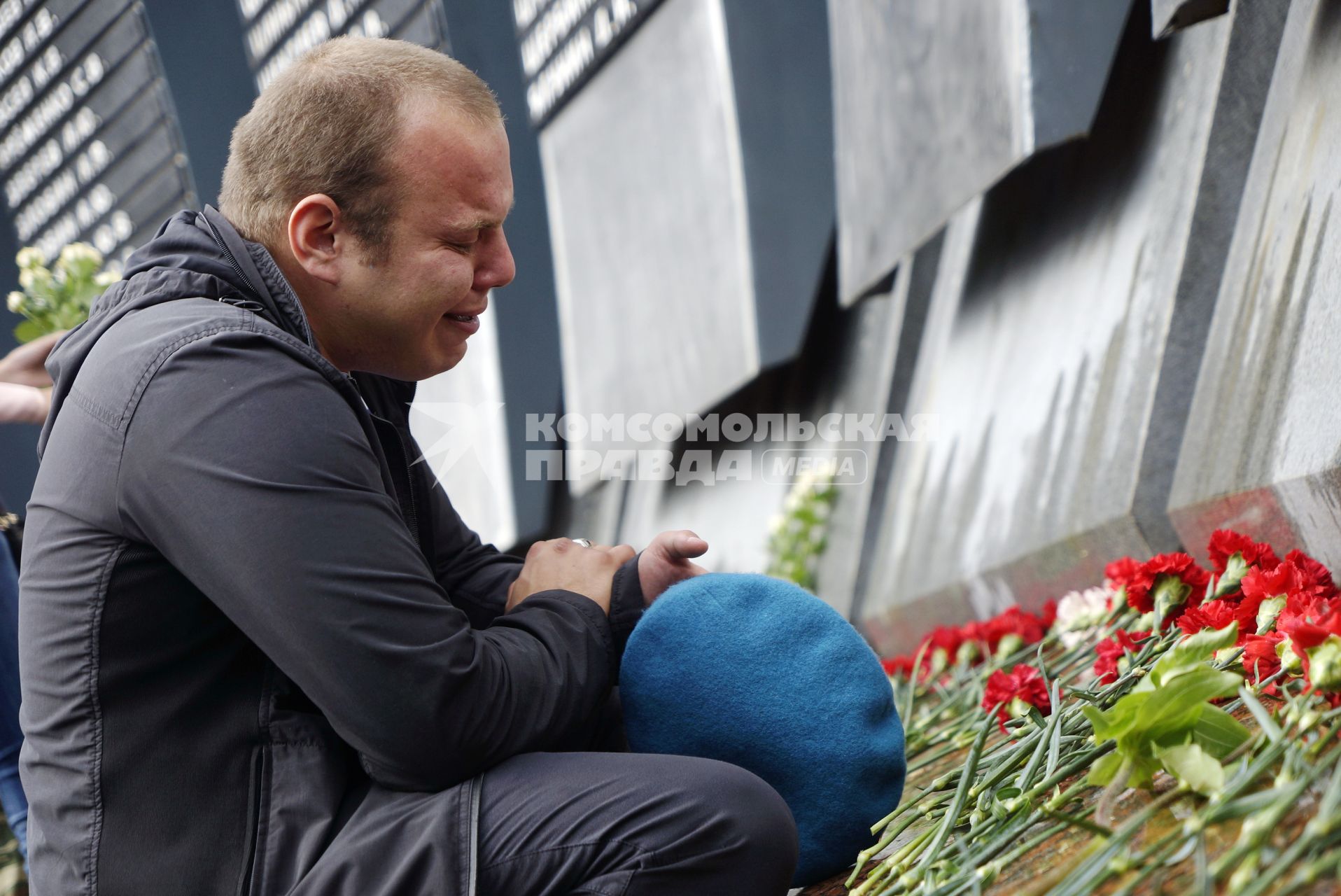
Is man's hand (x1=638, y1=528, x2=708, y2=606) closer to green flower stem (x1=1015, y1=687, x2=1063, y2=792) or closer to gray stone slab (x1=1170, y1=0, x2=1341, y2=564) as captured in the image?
green flower stem (x1=1015, y1=687, x2=1063, y2=792)

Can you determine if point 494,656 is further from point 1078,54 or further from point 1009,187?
point 1009,187

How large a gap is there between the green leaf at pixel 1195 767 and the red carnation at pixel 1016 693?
56 centimetres

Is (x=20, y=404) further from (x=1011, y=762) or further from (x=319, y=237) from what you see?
(x=1011, y=762)

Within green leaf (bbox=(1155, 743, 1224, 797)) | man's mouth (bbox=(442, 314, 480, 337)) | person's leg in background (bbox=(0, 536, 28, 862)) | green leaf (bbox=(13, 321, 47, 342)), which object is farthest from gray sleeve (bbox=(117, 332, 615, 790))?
green leaf (bbox=(13, 321, 47, 342))

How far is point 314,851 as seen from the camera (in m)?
1.25

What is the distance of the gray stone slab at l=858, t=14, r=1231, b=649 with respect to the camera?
93.7 inches

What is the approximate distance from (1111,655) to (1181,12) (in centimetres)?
112

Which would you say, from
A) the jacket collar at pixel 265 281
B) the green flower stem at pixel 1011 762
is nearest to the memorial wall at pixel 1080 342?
the green flower stem at pixel 1011 762

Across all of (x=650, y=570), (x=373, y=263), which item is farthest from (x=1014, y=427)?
(x=373, y=263)

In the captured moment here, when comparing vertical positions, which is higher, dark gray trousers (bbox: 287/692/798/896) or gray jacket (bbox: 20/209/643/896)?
gray jacket (bbox: 20/209/643/896)

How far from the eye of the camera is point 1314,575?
1442 millimetres

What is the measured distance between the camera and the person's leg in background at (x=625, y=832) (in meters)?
Answer: 1.25

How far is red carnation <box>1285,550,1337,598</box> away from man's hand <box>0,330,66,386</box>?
2.53 meters

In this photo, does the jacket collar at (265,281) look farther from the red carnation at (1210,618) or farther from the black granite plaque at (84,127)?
the black granite plaque at (84,127)
